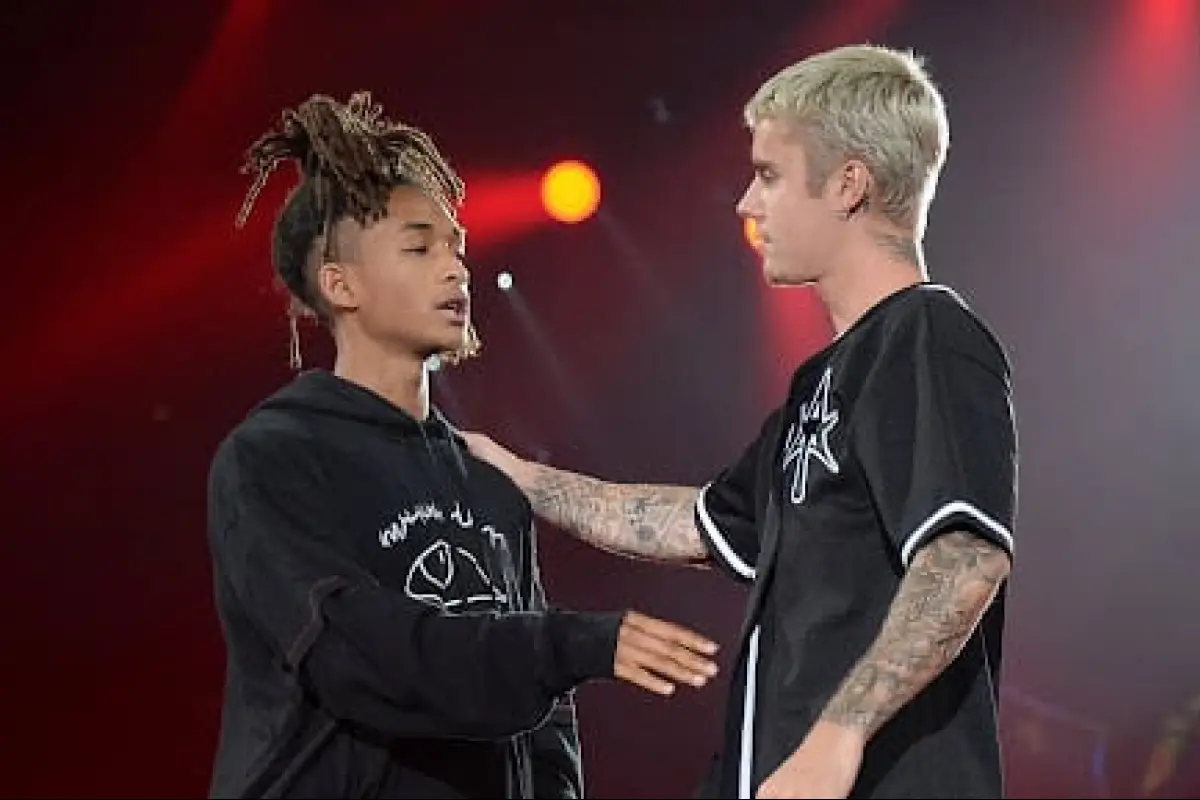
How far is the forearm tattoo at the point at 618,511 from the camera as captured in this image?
2.37m

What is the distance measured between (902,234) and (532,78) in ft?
8.68

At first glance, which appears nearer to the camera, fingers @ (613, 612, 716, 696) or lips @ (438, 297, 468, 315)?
fingers @ (613, 612, 716, 696)

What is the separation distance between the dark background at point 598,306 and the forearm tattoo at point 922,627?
2.88m

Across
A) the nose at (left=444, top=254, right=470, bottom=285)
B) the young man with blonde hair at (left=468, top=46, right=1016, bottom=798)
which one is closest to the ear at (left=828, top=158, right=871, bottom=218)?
the young man with blonde hair at (left=468, top=46, right=1016, bottom=798)

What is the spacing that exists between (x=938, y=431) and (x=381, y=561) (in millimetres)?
675

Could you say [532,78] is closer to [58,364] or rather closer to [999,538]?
[58,364]

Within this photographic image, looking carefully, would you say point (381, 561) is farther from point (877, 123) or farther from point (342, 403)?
point (877, 123)

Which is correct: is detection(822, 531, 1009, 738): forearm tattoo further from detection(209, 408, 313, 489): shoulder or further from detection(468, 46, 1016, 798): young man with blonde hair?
detection(209, 408, 313, 489): shoulder

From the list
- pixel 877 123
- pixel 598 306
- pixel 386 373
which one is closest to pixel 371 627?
pixel 386 373

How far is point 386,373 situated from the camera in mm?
2275

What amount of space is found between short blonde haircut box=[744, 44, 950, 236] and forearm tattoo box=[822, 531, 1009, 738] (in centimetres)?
43

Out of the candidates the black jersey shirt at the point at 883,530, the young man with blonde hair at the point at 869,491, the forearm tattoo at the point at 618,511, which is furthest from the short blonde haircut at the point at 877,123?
the forearm tattoo at the point at 618,511

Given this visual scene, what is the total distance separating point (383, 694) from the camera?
1.94 metres

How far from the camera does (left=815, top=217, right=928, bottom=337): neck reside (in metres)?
1.96
